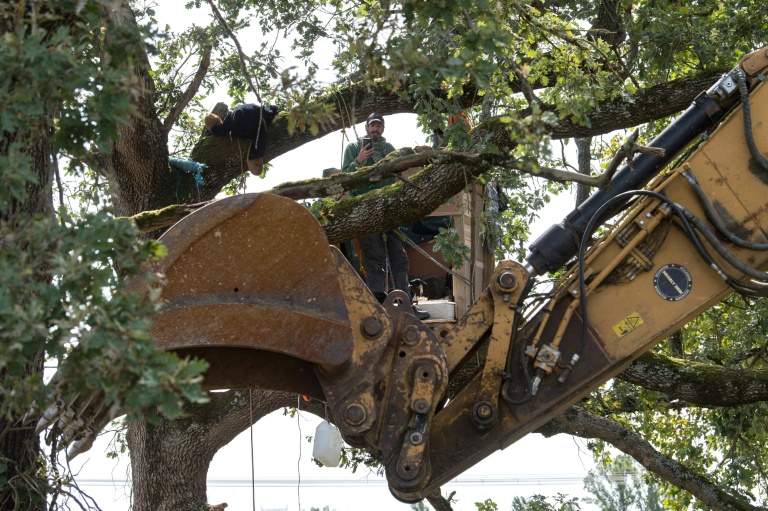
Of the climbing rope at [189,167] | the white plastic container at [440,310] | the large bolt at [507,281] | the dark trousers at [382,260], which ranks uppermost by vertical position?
the climbing rope at [189,167]

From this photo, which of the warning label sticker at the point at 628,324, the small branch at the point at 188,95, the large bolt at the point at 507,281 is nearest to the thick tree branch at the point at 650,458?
the warning label sticker at the point at 628,324

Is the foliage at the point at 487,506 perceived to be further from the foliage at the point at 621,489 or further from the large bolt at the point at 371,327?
the large bolt at the point at 371,327

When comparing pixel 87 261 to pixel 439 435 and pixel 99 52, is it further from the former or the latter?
pixel 439 435

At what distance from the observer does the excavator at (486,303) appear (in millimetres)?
4758

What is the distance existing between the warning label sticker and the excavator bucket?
4.53 ft

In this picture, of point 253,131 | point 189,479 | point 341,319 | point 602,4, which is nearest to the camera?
point 341,319

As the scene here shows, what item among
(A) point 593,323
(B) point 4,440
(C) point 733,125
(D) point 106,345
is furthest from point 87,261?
(C) point 733,125

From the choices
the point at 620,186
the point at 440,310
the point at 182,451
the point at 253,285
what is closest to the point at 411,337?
the point at 253,285

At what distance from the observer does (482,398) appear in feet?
17.3

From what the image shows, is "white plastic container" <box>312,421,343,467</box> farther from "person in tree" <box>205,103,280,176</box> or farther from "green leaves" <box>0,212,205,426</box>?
"green leaves" <box>0,212,205,426</box>

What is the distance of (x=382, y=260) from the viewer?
845 cm

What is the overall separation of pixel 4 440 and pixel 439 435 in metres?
1.97

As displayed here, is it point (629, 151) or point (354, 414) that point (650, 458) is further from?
point (354, 414)

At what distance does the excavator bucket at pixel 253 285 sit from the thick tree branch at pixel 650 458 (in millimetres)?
4830
